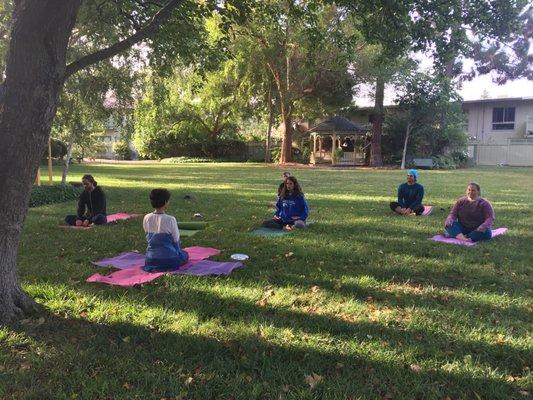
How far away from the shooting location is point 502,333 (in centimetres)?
416

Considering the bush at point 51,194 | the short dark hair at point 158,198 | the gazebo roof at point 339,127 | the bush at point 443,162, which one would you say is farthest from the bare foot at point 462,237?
the gazebo roof at point 339,127

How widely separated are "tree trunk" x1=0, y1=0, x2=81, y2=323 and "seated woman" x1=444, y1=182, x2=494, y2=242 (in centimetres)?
644

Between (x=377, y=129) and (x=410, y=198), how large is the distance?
22.5m

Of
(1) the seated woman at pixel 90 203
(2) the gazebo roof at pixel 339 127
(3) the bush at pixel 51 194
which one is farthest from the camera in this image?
(2) the gazebo roof at pixel 339 127

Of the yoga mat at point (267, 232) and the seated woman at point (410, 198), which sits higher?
the seated woman at point (410, 198)

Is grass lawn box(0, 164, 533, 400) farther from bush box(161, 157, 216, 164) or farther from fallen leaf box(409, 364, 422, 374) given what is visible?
bush box(161, 157, 216, 164)

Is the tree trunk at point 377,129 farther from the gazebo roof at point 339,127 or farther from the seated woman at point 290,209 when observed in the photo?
the seated woman at point 290,209

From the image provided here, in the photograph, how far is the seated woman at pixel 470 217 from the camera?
7.81 m

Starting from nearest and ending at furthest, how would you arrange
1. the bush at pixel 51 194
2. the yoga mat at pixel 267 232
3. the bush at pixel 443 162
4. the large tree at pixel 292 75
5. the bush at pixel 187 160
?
the yoga mat at pixel 267 232 → the bush at pixel 51 194 → the large tree at pixel 292 75 → the bush at pixel 443 162 → the bush at pixel 187 160

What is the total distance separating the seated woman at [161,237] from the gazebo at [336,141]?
28717 millimetres

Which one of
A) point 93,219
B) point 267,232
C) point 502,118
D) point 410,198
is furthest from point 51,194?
point 502,118

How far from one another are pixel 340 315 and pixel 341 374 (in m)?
1.09

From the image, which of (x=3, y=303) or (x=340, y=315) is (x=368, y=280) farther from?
(x=3, y=303)

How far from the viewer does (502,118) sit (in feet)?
125
